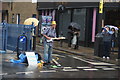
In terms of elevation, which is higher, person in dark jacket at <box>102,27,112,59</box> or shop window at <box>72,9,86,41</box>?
shop window at <box>72,9,86,41</box>

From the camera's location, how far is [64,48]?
18297mm

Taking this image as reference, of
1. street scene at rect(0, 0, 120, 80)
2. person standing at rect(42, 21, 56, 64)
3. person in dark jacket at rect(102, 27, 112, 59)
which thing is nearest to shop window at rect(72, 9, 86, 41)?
street scene at rect(0, 0, 120, 80)

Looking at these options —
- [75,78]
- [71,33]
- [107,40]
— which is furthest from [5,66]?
[71,33]

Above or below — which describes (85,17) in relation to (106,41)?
above

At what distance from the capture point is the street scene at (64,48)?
9.06 m

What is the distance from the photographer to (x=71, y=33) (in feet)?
59.3

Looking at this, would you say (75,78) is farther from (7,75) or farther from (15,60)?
(15,60)

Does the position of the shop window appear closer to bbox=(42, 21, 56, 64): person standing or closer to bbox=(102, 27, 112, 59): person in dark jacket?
bbox=(102, 27, 112, 59): person in dark jacket

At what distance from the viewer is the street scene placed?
906 centimetres

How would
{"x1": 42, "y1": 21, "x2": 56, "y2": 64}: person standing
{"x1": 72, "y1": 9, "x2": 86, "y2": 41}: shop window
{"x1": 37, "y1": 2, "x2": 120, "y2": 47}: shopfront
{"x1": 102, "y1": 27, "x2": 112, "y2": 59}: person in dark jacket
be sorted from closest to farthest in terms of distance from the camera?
{"x1": 42, "y1": 21, "x2": 56, "y2": 64}: person standing → {"x1": 102, "y1": 27, "x2": 112, "y2": 59}: person in dark jacket → {"x1": 37, "y1": 2, "x2": 120, "y2": 47}: shopfront → {"x1": 72, "y1": 9, "x2": 86, "y2": 41}: shop window

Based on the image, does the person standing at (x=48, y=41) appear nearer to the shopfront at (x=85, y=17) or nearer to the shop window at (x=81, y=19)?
the shopfront at (x=85, y=17)

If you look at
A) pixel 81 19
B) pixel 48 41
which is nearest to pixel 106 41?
pixel 48 41

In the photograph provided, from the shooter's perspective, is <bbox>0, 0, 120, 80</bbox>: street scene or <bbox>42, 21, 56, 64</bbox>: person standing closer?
<bbox>0, 0, 120, 80</bbox>: street scene

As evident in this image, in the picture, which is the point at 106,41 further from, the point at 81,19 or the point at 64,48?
the point at 81,19
